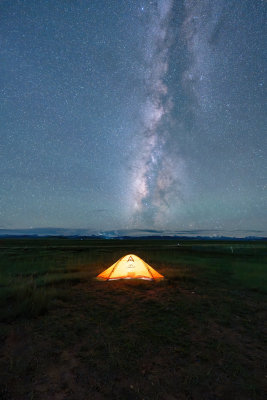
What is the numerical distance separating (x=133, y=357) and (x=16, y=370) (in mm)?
2388

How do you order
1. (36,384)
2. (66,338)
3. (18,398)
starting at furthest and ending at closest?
(66,338), (36,384), (18,398)

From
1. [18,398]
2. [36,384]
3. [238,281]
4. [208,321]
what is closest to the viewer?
[18,398]

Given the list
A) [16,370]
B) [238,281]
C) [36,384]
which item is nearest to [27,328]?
[16,370]

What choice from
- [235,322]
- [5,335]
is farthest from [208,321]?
[5,335]

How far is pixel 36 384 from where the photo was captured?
379 centimetres

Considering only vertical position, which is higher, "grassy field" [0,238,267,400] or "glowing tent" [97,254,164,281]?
"glowing tent" [97,254,164,281]

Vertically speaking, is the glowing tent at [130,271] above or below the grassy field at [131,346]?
above

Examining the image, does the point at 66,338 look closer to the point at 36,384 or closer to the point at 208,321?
the point at 36,384

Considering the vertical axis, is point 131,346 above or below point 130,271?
below

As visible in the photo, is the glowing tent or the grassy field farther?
the glowing tent

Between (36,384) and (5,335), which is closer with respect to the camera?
(36,384)

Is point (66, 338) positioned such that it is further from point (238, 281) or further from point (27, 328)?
point (238, 281)

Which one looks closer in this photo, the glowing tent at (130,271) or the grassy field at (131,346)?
the grassy field at (131,346)

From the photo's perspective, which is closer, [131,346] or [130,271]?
[131,346]
